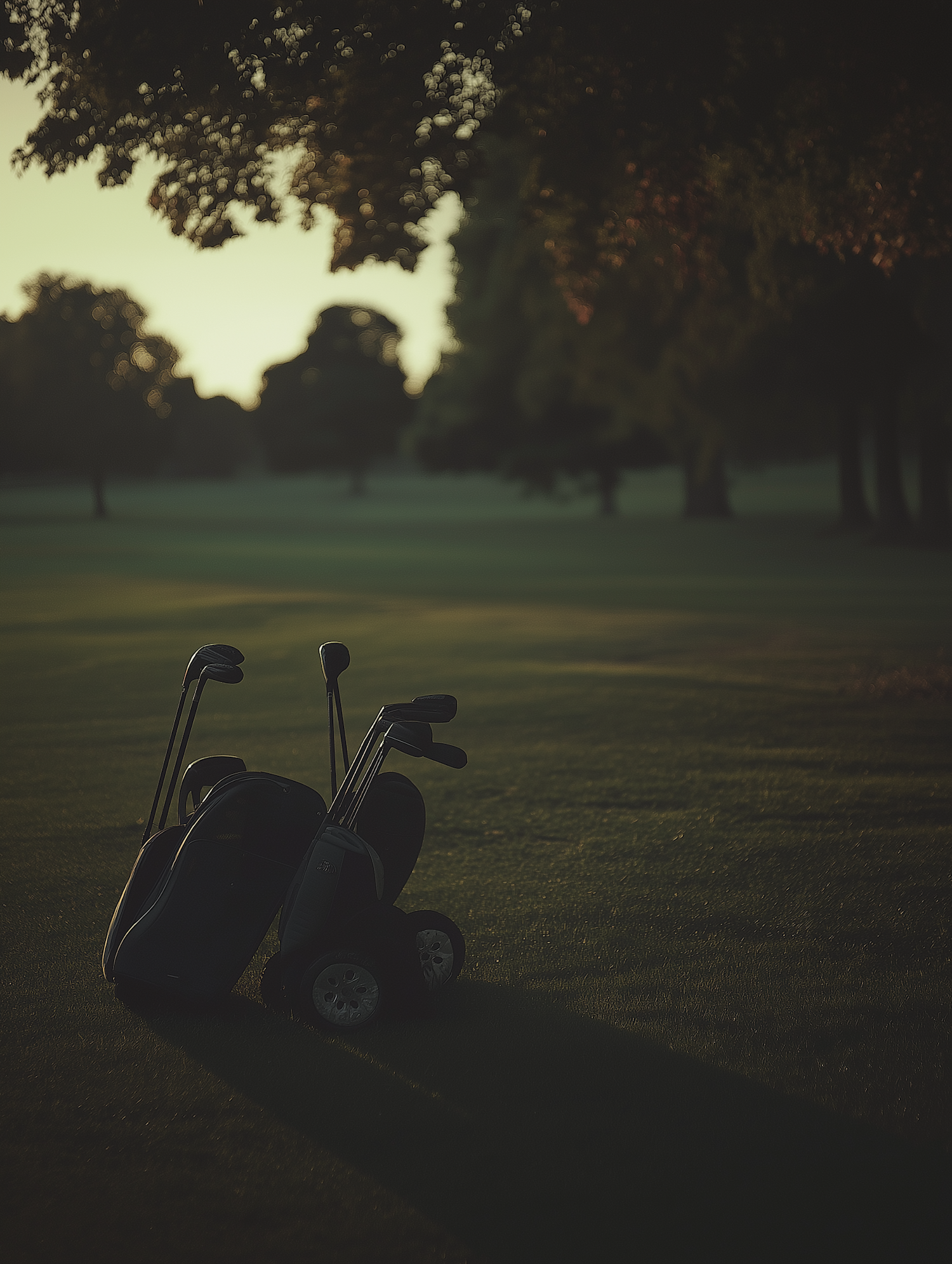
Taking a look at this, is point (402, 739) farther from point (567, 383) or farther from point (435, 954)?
point (567, 383)

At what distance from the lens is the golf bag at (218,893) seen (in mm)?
4125

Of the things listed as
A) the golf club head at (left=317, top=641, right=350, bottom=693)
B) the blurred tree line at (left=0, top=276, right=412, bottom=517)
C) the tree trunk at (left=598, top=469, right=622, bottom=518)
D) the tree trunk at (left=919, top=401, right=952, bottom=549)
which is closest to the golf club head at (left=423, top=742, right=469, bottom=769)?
the golf club head at (left=317, top=641, right=350, bottom=693)

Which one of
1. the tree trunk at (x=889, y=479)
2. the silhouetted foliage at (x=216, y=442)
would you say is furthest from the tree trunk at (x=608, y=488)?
the silhouetted foliage at (x=216, y=442)

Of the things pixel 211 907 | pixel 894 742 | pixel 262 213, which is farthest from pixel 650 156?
pixel 211 907

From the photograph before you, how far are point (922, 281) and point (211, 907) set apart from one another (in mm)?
12801

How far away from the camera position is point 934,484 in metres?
36.5

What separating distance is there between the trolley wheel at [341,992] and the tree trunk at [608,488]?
53834mm

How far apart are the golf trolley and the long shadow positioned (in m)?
0.19

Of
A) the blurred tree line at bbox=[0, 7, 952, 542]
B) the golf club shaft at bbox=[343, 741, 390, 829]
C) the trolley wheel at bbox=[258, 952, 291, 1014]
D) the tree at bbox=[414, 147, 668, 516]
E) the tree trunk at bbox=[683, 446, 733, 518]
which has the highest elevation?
the tree at bbox=[414, 147, 668, 516]

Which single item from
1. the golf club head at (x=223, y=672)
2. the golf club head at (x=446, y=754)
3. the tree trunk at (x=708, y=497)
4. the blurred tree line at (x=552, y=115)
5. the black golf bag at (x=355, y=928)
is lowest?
the black golf bag at (x=355, y=928)

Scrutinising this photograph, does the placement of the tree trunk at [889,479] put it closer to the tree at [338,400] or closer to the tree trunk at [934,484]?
the tree trunk at [934,484]

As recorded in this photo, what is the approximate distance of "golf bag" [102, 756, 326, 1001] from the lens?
4125 mm

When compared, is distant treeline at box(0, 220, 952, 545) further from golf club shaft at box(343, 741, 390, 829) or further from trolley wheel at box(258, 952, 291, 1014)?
trolley wheel at box(258, 952, 291, 1014)

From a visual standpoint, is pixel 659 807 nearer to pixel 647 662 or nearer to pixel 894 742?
pixel 894 742
